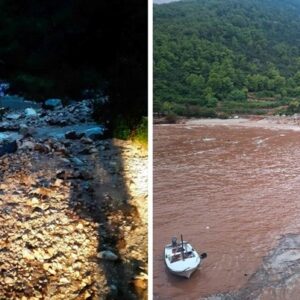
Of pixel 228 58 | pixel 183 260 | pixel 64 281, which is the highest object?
pixel 228 58

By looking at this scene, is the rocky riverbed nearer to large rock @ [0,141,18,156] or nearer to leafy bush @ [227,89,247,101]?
large rock @ [0,141,18,156]

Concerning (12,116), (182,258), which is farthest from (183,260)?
(12,116)

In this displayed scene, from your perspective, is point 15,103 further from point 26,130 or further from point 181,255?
point 181,255

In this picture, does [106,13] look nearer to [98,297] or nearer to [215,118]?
[215,118]

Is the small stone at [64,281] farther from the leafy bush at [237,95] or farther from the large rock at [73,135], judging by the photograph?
the leafy bush at [237,95]

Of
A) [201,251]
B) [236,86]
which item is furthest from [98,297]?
[236,86]

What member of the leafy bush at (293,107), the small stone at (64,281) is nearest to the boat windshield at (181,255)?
the small stone at (64,281)

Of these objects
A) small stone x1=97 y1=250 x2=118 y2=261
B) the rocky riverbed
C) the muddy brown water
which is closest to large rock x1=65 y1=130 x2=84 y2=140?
the rocky riverbed
